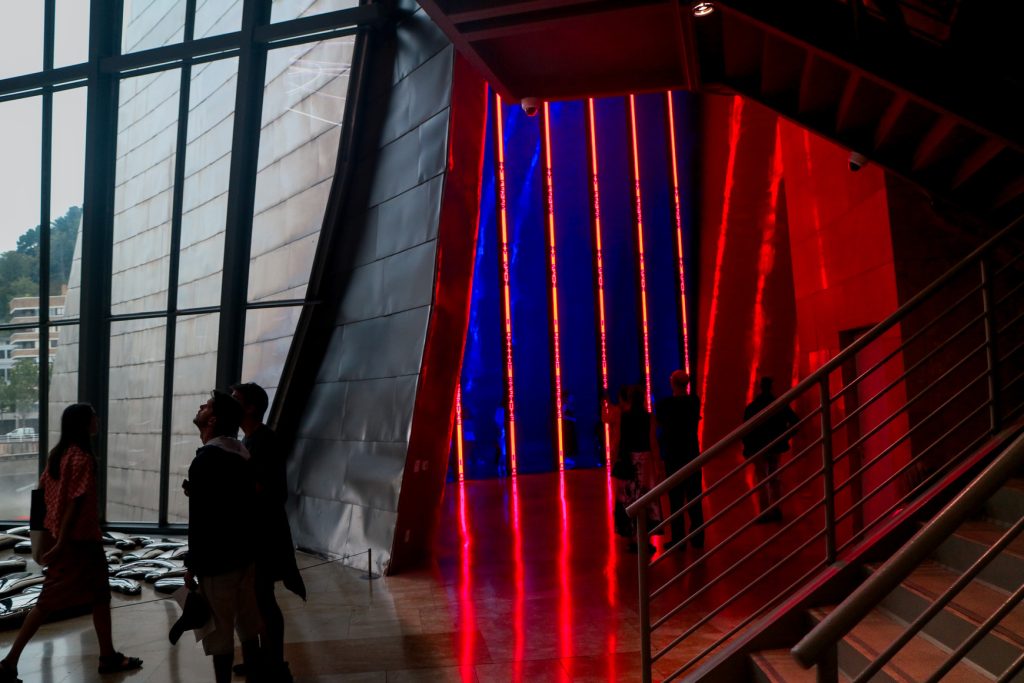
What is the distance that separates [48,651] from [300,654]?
163 cm

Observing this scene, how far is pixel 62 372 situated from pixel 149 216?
78.5 inches

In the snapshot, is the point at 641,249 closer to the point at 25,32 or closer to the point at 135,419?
the point at 135,419

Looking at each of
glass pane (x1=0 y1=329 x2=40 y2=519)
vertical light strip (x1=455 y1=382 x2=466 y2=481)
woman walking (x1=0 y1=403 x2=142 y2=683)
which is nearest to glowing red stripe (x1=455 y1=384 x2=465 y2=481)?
vertical light strip (x1=455 y1=382 x2=466 y2=481)

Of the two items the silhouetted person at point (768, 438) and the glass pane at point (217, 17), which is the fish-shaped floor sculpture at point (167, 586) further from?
the glass pane at point (217, 17)

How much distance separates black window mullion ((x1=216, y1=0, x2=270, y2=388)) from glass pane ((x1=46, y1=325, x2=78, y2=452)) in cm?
190

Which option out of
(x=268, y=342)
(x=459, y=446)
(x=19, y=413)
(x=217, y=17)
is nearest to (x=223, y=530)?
(x=268, y=342)

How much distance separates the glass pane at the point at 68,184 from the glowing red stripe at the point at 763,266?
370 inches

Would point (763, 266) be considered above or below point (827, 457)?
above

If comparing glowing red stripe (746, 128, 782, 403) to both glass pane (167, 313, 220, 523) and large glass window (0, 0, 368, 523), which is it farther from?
glass pane (167, 313, 220, 523)

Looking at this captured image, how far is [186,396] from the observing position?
7941mm

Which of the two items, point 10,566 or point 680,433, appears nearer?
point 680,433

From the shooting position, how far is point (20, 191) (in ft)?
27.5

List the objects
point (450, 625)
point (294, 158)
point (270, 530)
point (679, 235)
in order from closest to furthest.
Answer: point (270, 530)
point (450, 625)
point (294, 158)
point (679, 235)

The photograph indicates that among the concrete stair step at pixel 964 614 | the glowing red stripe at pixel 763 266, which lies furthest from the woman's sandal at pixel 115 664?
the glowing red stripe at pixel 763 266
